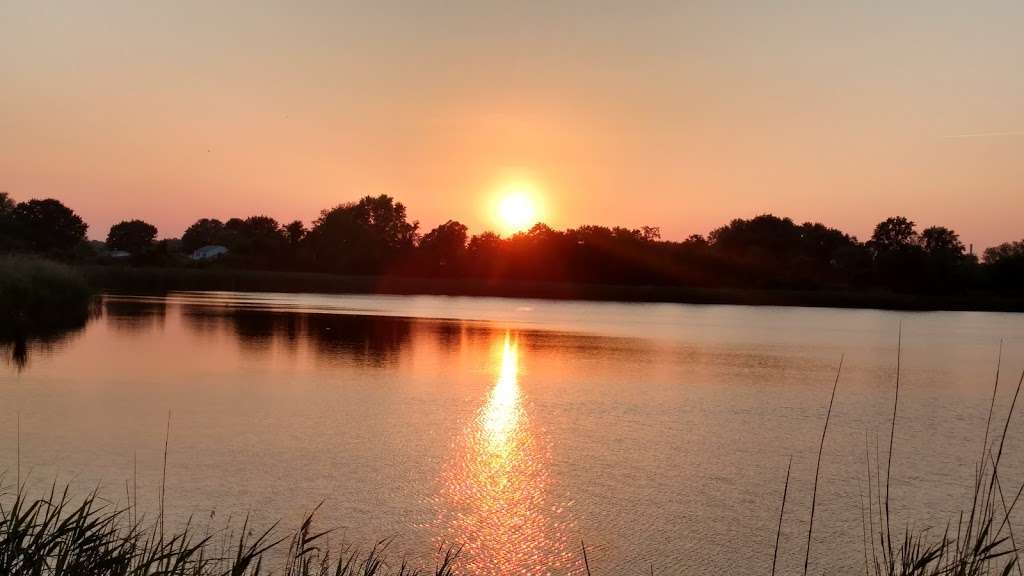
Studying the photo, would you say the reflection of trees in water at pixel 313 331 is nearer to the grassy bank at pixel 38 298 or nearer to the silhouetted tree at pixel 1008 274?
the grassy bank at pixel 38 298

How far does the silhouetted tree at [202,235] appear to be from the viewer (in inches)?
5074

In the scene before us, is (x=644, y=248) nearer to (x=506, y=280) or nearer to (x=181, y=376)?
(x=506, y=280)

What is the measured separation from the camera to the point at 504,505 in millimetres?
7172

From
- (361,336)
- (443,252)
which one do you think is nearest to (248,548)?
(361,336)

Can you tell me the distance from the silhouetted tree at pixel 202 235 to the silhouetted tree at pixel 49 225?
39505 millimetres

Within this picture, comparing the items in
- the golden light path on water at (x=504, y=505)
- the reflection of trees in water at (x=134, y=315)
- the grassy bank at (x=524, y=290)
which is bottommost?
the golden light path on water at (x=504, y=505)

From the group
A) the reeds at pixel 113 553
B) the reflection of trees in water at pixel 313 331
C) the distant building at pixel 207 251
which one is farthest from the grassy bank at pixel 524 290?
the reeds at pixel 113 553

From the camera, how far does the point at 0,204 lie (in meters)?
74.4

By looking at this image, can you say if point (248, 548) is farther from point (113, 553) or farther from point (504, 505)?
point (504, 505)

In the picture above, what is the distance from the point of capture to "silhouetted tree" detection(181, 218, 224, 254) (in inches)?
5074

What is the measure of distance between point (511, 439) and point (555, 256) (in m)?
61.9

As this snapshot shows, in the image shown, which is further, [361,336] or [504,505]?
[361,336]

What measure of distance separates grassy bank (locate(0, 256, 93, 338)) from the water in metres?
2.11

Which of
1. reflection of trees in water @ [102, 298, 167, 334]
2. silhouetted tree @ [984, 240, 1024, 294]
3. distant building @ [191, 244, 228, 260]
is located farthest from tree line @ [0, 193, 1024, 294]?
reflection of trees in water @ [102, 298, 167, 334]
